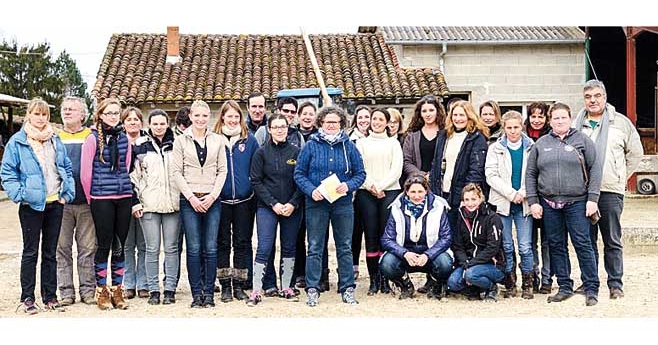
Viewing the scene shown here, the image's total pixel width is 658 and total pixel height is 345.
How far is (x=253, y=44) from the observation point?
63.9 feet

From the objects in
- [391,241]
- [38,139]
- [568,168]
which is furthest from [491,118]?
[38,139]

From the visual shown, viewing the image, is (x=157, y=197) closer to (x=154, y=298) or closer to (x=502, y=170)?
(x=154, y=298)

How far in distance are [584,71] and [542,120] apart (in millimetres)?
11768

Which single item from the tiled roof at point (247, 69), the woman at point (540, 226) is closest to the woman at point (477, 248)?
the woman at point (540, 226)

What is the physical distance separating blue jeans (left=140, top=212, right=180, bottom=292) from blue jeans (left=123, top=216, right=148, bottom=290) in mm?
265

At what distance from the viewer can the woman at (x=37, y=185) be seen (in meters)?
5.38

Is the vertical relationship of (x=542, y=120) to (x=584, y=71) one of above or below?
below

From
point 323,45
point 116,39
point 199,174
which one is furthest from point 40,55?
point 199,174

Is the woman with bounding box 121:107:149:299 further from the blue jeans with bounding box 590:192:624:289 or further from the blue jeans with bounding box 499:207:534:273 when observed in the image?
the blue jeans with bounding box 590:192:624:289

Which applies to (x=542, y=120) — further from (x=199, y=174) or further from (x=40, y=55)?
(x=40, y=55)

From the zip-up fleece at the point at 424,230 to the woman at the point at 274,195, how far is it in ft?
2.57

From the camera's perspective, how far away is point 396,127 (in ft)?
21.7

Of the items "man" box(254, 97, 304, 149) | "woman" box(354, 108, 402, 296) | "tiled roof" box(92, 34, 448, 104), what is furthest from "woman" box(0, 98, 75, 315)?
"tiled roof" box(92, 34, 448, 104)

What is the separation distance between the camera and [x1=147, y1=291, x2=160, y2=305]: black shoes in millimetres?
5953
